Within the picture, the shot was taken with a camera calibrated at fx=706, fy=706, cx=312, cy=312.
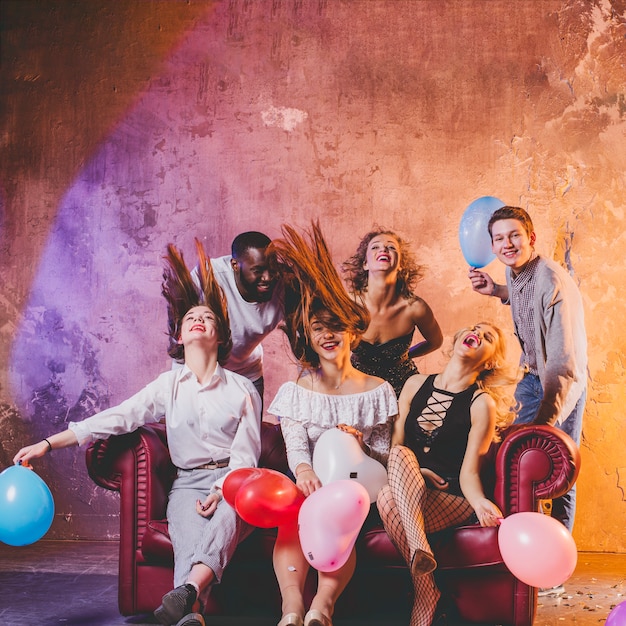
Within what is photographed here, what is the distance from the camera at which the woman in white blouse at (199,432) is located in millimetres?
2418

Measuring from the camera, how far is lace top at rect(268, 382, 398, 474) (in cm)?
283

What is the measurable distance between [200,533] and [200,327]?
85cm

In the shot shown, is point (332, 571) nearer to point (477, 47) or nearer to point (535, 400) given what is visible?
point (535, 400)

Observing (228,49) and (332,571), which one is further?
(228,49)

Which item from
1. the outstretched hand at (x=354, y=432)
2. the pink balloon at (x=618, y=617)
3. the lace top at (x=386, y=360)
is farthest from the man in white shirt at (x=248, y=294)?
the pink balloon at (x=618, y=617)

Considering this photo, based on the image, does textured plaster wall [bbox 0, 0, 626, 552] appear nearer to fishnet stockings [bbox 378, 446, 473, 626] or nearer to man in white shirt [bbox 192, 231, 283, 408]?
man in white shirt [bbox 192, 231, 283, 408]

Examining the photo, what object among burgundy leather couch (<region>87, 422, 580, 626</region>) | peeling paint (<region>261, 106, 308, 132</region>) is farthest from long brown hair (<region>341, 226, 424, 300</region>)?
burgundy leather couch (<region>87, 422, 580, 626</region>)

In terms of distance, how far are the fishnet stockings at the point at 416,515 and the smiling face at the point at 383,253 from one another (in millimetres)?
1112

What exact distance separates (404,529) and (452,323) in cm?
161

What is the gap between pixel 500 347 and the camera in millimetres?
2918

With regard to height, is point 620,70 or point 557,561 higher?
point 620,70

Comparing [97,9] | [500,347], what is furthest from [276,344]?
[97,9]

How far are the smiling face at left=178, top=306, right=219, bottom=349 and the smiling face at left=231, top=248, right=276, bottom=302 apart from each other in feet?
1.54

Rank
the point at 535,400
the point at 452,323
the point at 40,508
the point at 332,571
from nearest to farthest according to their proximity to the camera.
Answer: the point at 332,571 → the point at 40,508 → the point at 535,400 → the point at 452,323
